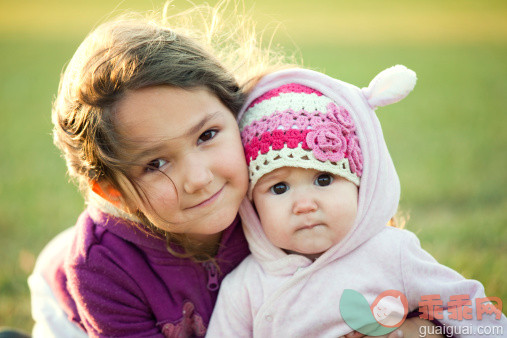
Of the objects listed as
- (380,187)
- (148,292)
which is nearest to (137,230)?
(148,292)

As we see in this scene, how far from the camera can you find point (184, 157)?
1807 millimetres

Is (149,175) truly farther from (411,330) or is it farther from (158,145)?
(411,330)

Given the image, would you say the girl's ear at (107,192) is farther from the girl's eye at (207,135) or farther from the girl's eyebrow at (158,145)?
the girl's eye at (207,135)

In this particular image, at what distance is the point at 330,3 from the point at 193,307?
1816 centimetres

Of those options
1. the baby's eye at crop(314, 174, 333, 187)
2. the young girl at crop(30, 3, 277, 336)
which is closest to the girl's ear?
the young girl at crop(30, 3, 277, 336)

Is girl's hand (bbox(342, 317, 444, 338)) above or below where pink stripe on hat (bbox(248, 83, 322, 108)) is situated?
below

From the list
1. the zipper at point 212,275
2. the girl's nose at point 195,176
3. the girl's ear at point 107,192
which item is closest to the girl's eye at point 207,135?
the girl's nose at point 195,176

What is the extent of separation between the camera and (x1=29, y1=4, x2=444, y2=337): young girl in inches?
69.8

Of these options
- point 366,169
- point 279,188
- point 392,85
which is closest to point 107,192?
point 279,188

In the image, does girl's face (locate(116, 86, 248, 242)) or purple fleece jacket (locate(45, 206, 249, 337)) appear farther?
purple fleece jacket (locate(45, 206, 249, 337))

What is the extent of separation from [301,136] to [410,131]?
13.3 ft

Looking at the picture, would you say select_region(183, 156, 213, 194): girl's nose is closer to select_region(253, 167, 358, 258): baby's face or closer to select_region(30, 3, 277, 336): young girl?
select_region(30, 3, 277, 336): young girl

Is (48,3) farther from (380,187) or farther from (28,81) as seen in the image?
(380,187)

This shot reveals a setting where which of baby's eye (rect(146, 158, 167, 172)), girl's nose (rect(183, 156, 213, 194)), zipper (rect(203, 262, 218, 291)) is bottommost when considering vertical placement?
zipper (rect(203, 262, 218, 291))
